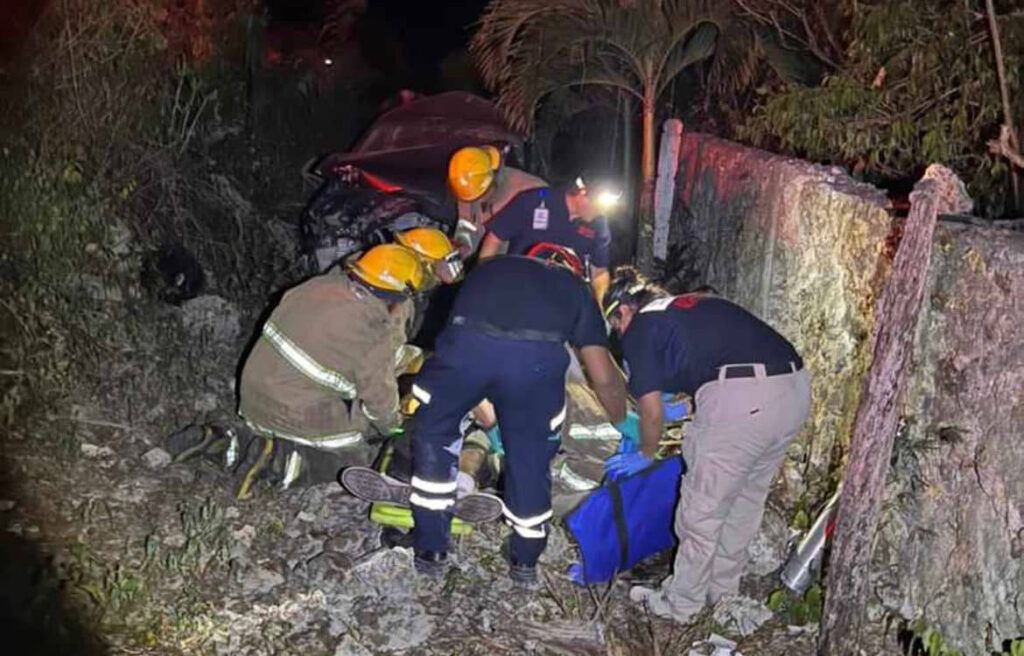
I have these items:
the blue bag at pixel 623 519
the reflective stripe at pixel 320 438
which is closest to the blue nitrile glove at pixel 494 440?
the blue bag at pixel 623 519

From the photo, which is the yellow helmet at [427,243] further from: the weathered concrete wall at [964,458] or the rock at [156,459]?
the weathered concrete wall at [964,458]

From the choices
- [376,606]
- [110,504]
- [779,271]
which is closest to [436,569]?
[376,606]

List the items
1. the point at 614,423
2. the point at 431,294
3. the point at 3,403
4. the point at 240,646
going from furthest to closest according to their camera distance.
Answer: the point at 431,294, the point at 3,403, the point at 614,423, the point at 240,646

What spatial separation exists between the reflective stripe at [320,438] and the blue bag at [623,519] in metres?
1.24

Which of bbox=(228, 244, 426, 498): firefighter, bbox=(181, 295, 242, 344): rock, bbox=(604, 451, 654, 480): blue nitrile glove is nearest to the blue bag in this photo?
bbox=(604, 451, 654, 480): blue nitrile glove

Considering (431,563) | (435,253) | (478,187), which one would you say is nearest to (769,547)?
(431,563)

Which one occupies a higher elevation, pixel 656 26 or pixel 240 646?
pixel 656 26

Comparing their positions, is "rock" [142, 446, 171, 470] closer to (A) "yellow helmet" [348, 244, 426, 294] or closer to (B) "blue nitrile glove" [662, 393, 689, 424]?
(A) "yellow helmet" [348, 244, 426, 294]

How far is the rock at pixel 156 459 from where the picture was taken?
547 cm

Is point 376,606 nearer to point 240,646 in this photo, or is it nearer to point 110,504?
point 240,646

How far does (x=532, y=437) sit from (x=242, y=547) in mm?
1513

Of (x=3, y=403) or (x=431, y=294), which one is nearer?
(x=3, y=403)

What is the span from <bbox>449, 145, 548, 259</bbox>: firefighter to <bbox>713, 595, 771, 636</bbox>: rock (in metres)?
2.98

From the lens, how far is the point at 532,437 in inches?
171
